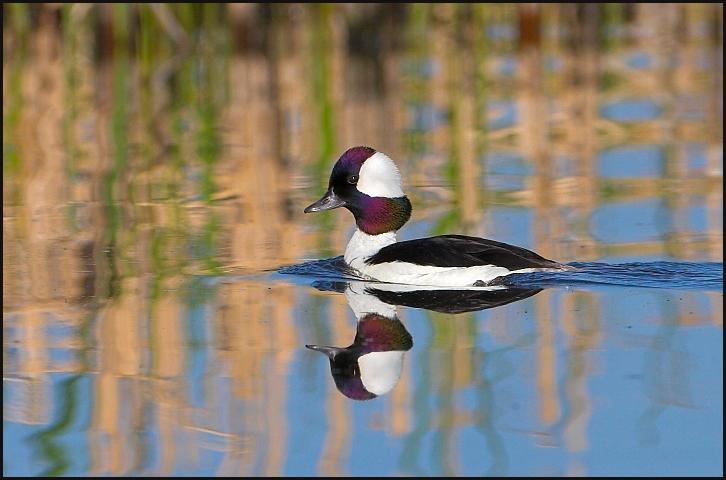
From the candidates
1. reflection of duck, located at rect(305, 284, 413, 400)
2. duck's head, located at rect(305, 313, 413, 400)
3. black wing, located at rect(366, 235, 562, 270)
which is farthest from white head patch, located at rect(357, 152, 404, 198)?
duck's head, located at rect(305, 313, 413, 400)

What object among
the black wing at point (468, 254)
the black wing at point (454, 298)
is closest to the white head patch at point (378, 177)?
the black wing at point (468, 254)

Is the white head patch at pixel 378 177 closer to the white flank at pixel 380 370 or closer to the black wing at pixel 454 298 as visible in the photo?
the black wing at pixel 454 298

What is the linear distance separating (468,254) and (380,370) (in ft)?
5.31

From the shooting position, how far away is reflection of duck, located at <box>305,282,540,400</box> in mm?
5348

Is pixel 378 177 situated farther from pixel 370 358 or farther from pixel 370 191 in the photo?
pixel 370 358

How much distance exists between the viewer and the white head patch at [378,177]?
7.75 m

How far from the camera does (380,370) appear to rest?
549cm

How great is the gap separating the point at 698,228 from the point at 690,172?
6.63 feet

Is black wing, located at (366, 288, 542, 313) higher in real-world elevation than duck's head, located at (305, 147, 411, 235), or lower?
lower

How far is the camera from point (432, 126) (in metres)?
12.9

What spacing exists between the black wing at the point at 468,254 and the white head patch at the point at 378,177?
2.11 feet

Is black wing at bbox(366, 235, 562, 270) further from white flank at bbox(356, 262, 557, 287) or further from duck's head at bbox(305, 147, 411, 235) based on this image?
duck's head at bbox(305, 147, 411, 235)

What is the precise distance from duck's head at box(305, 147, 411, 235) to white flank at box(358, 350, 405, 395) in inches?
84.3

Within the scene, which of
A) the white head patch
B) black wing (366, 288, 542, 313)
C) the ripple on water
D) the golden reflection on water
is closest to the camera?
the golden reflection on water
